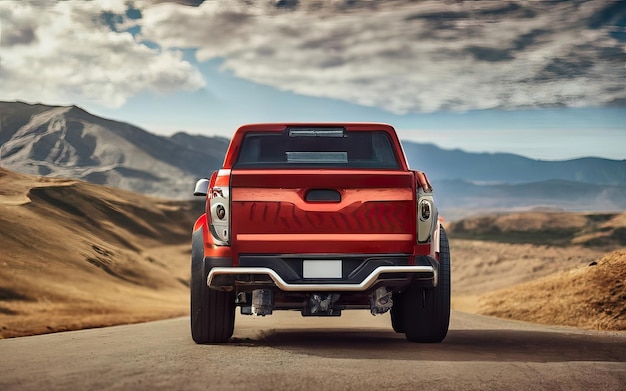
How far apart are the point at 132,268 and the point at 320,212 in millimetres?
39656

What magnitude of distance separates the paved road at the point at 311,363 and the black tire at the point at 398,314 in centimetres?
15

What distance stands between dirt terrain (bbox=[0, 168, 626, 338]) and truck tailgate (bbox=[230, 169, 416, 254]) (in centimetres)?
797

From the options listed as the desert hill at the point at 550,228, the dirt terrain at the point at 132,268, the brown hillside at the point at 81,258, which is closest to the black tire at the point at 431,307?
the dirt terrain at the point at 132,268

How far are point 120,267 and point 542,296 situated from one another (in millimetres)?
27214

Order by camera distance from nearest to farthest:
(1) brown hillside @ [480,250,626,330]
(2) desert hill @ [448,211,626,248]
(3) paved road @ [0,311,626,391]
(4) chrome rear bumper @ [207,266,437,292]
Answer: (3) paved road @ [0,311,626,391]
(4) chrome rear bumper @ [207,266,437,292]
(1) brown hillside @ [480,250,626,330]
(2) desert hill @ [448,211,626,248]

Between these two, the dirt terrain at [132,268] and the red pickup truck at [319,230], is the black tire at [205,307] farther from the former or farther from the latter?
the dirt terrain at [132,268]

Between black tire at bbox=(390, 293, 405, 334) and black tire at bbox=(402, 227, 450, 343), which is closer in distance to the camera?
black tire at bbox=(402, 227, 450, 343)

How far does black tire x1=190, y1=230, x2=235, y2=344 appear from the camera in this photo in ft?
27.2

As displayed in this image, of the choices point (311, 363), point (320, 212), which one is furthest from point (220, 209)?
point (311, 363)

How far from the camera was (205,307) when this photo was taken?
28.0 ft

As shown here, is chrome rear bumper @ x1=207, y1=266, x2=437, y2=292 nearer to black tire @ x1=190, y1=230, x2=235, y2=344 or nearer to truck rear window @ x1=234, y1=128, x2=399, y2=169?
black tire @ x1=190, y1=230, x2=235, y2=344

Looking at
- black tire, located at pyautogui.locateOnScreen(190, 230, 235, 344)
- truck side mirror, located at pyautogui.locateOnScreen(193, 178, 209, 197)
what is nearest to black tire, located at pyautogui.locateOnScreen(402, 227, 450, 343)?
black tire, located at pyautogui.locateOnScreen(190, 230, 235, 344)

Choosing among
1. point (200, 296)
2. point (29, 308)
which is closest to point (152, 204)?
point (29, 308)

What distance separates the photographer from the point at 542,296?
72.4 feet
